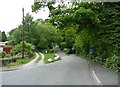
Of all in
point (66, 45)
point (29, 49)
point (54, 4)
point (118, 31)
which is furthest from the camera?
point (66, 45)

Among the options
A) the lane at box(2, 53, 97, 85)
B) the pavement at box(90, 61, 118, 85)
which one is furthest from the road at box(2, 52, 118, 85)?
the pavement at box(90, 61, 118, 85)

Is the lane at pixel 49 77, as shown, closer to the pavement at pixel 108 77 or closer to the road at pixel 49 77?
the road at pixel 49 77

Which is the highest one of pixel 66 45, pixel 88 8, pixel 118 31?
pixel 88 8

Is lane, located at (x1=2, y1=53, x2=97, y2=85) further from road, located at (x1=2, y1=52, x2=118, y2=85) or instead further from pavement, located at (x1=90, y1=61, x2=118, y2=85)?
pavement, located at (x1=90, y1=61, x2=118, y2=85)

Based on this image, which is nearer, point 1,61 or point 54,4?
point 54,4

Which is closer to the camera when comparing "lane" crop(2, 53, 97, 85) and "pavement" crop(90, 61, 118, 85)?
"pavement" crop(90, 61, 118, 85)

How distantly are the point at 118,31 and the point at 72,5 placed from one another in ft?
39.3

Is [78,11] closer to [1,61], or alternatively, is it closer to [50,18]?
[50,18]

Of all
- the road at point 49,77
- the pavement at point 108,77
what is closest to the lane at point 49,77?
the road at point 49,77

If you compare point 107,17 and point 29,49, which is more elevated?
point 107,17

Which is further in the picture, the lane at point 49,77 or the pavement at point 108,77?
the lane at point 49,77

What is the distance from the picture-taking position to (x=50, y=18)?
33062 millimetres

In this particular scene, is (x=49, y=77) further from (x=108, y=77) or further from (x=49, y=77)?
(x=108, y=77)

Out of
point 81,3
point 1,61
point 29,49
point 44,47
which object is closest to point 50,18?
point 81,3
